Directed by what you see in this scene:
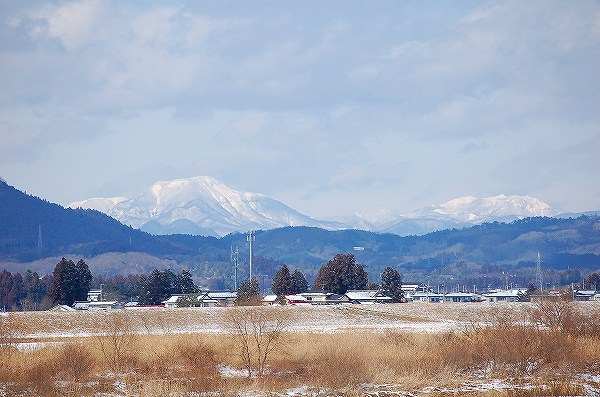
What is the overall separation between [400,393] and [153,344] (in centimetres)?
1733

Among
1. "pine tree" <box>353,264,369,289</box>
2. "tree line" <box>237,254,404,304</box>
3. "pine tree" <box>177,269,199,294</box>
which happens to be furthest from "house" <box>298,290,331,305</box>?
"pine tree" <box>177,269,199,294</box>

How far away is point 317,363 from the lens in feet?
137

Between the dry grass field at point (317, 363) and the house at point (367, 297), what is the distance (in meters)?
60.8

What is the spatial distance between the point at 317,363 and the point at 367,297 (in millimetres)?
74337

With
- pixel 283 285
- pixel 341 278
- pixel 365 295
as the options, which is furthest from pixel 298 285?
pixel 365 295

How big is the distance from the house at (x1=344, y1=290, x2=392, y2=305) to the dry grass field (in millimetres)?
60768

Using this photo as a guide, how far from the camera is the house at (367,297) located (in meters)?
115

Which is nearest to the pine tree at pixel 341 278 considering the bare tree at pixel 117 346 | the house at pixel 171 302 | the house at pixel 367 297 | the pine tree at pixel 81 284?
the house at pixel 367 297

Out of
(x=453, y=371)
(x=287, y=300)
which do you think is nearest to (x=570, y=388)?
(x=453, y=371)

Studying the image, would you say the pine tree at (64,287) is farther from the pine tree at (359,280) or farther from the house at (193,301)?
the pine tree at (359,280)

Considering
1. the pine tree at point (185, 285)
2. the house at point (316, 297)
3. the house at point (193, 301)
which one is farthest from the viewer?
the pine tree at point (185, 285)

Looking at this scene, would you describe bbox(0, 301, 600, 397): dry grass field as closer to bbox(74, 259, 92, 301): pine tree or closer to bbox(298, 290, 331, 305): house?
bbox(298, 290, 331, 305): house

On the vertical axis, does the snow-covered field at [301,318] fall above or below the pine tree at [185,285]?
below

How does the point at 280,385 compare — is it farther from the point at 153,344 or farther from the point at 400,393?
the point at 153,344
